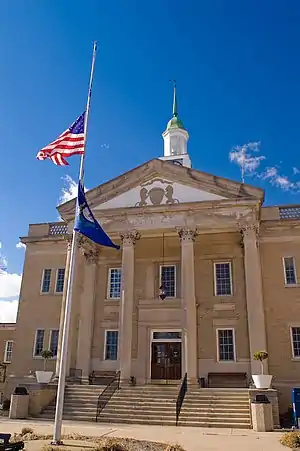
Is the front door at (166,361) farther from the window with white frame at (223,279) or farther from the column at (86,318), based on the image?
the window with white frame at (223,279)

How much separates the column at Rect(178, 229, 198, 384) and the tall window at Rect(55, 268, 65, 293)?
844 centimetres

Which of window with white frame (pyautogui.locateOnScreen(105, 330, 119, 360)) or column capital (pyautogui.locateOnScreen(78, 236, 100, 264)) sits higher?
column capital (pyautogui.locateOnScreen(78, 236, 100, 264))

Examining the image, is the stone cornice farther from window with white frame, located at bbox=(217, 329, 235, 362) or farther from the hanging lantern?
window with white frame, located at bbox=(217, 329, 235, 362)

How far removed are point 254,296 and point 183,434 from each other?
7.83 meters

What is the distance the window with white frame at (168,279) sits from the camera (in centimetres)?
2388

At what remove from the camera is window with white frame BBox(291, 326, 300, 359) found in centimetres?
2112

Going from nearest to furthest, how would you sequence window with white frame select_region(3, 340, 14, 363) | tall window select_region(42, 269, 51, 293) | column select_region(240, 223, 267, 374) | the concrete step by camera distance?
1. the concrete step
2. column select_region(240, 223, 267, 374)
3. tall window select_region(42, 269, 51, 293)
4. window with white frame select_region(3, 340, 14, 363)

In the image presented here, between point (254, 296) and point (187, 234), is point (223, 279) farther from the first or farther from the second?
point (254, 296)

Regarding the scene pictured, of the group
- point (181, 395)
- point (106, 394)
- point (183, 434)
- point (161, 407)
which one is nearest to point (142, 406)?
point (161, 407)

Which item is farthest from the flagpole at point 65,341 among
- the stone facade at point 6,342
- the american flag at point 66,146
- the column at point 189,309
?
the stone facade at point 6,342

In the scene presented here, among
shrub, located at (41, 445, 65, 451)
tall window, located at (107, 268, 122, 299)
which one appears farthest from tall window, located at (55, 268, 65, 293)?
shrub, located at (41, 445, 65, 451)

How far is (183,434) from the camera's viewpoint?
539 inches

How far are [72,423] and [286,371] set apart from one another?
34.5 ft

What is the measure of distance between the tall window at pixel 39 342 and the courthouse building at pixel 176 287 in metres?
0.06
